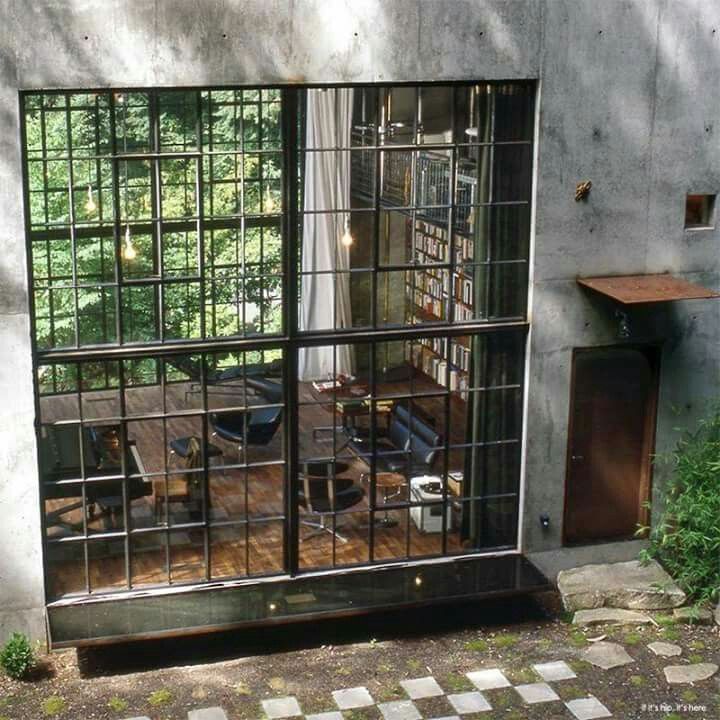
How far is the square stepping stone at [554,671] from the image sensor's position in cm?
1105

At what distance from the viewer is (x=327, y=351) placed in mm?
11555

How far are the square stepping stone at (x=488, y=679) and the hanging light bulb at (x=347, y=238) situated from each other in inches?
145

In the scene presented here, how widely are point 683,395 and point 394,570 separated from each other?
3.12 m

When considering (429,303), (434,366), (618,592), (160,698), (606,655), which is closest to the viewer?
(160,698)

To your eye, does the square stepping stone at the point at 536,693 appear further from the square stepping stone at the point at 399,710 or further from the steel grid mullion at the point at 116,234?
the steel grid mullion at the point at 116,234

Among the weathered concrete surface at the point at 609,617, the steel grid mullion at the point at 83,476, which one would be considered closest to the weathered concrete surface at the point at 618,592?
the weathered concrete surface at the point at 609,617

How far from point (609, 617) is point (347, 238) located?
4066mm

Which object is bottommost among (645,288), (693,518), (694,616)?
(694,616)

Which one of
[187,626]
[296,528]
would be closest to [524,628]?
[296,528]

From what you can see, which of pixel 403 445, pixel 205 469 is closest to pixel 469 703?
pixel 403 445

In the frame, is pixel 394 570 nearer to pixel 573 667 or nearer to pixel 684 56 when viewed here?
pixel 573 667

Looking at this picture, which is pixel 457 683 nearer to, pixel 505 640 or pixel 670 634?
pixel 505 640

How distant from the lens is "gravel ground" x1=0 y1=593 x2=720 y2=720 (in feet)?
34.6

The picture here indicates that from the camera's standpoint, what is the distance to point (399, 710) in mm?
10531
